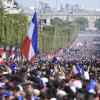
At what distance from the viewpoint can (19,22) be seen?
289 feet

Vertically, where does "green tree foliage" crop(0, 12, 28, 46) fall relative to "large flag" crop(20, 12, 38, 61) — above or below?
below

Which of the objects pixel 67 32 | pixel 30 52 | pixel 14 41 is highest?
pixel 30 52

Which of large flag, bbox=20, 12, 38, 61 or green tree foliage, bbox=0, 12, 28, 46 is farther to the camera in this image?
green tree foliage, bbox=0, 12, 28, 46

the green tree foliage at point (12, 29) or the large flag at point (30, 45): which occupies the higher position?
the large flag at point (30, 45)

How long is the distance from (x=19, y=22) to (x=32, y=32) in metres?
64.0

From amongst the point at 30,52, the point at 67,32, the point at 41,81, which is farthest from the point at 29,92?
the point at 67,32

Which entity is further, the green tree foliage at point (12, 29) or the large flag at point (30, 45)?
the green tree foliage at point (12, 29)

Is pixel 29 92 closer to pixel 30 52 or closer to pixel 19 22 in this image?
pixel 30 52

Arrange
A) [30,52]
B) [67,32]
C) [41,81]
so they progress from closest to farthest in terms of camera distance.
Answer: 1. [41,81]
2. [30,52]
3. [67,32]

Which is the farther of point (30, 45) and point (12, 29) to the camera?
point (12, 29)

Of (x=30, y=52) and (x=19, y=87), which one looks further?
(x=30, y=52)

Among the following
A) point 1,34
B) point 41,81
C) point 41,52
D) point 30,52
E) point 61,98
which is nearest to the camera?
point 61,98

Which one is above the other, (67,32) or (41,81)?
(41,81)

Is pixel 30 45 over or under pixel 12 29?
over
